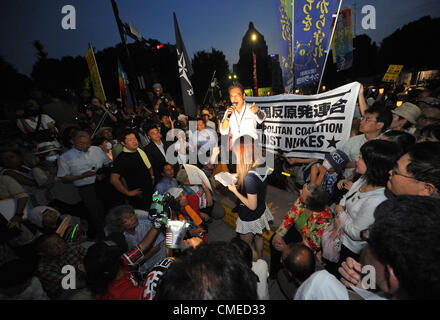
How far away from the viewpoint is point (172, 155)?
4520 millimetres

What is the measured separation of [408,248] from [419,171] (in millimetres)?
1065

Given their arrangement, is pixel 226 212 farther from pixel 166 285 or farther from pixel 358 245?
pixel 166 285

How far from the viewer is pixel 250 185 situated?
90.6 inches

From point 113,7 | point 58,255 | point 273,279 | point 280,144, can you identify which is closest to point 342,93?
point 280,144

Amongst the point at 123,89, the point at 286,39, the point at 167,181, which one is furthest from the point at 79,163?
the point at 123,89

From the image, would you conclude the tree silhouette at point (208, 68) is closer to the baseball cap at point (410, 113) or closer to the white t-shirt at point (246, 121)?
the white t-shirt at point (246, 121)

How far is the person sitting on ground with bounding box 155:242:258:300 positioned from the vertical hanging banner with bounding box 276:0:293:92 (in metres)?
5.47

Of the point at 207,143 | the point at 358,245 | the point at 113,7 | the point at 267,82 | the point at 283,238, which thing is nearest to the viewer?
the point at 358,245

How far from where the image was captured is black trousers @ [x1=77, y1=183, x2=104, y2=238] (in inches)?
146

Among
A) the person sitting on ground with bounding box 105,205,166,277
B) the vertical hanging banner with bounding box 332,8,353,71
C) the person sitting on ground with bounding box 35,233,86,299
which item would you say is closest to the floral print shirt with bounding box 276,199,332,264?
the person sitting on ground with bounding box 105,205,166,277

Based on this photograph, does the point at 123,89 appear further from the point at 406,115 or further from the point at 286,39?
the point at 406,115

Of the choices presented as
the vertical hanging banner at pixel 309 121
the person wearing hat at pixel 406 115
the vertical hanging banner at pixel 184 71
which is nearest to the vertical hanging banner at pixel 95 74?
the vertical hanging banner at pixel 184 71

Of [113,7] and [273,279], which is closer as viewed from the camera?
[273,279]

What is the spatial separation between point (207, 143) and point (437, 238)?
5.00m
